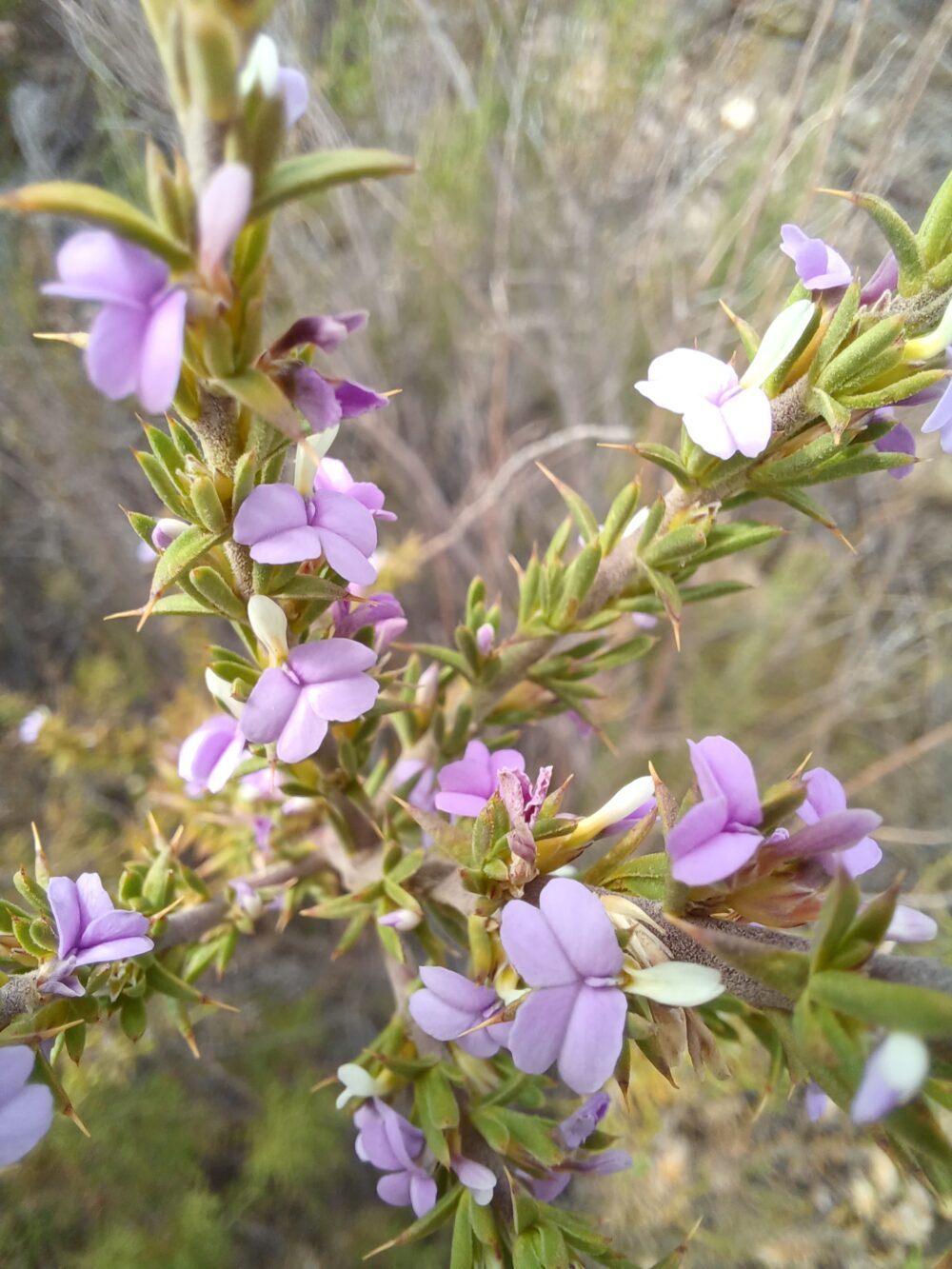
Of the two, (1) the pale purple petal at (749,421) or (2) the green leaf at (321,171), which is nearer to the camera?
(2) the green leaf at (321,171)

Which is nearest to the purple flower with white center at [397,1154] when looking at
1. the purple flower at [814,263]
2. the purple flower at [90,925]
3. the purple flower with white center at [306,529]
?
the purple flower at [90,925]

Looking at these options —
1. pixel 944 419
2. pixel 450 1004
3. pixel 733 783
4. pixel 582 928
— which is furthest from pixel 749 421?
pixel 450 1004

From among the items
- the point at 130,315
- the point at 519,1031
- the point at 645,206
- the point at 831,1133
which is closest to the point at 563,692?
the point at 519,1031

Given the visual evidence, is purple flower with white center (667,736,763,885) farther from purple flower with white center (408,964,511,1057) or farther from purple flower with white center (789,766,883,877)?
purple flower with white center (408,964,511,1057)

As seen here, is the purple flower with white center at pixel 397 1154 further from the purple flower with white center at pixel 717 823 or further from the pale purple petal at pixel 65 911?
the purple flower with white center at pixel 717 823

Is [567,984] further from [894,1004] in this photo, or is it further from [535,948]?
[894,1004]

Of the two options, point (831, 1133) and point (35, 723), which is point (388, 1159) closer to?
point (35, 723)
